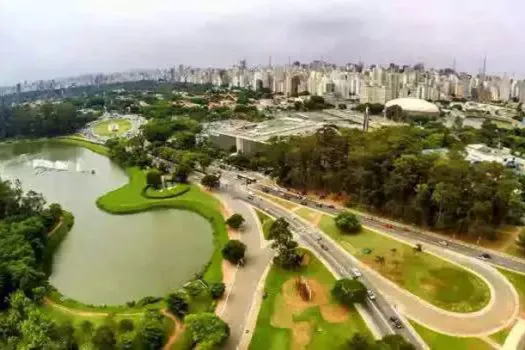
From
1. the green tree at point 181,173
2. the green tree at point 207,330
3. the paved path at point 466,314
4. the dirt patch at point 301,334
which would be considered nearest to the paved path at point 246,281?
the green tree at point 207,330

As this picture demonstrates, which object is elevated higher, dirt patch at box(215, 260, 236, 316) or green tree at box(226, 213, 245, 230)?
green tree at box(226, 213, 245, 230)

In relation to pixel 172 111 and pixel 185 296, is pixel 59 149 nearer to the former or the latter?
pixel 172 111

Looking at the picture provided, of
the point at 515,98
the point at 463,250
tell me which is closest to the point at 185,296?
the point at 463,250

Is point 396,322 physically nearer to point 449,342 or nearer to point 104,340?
point 449,342

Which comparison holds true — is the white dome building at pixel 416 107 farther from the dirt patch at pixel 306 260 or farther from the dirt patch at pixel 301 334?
the dirt patch at pixel 301 334

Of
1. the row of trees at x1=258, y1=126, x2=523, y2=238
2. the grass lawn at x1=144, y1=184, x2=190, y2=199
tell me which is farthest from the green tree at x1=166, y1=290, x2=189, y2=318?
the grass lawn at x1=144, y1=184, x2=190, y2=199

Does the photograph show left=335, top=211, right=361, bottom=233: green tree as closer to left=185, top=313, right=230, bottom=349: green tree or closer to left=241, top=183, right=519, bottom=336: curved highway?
left=241, top=183, right=519, bottom=336: curved highway

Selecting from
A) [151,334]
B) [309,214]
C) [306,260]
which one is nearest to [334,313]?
[306,260]
